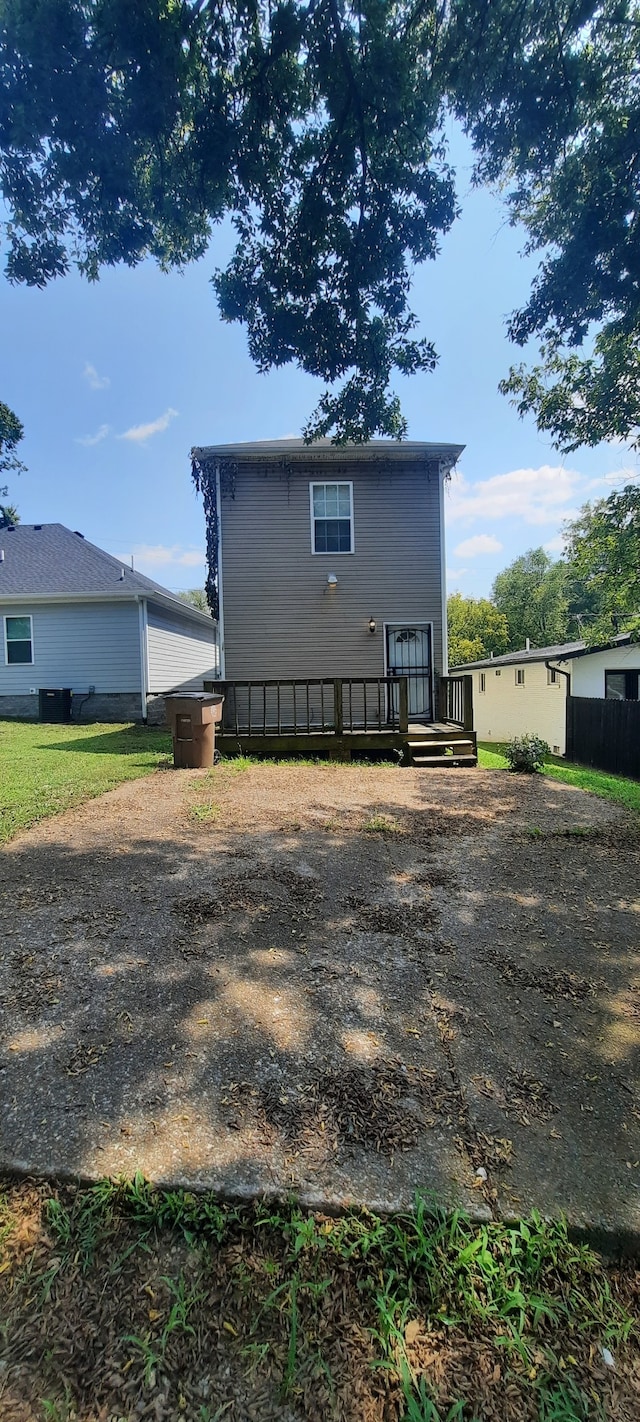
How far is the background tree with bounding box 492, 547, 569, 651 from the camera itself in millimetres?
41344

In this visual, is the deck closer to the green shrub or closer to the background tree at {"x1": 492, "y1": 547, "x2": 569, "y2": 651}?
the green shrub

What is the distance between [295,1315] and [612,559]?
9.71 metres

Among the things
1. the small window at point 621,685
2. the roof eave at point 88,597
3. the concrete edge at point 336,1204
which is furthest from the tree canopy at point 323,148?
the small window at point 621,685

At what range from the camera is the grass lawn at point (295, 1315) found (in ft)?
3.45

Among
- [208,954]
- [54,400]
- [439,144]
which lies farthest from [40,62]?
[54,400]

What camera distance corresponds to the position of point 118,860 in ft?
12.7

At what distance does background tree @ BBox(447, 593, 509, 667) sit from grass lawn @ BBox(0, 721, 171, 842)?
103 feet

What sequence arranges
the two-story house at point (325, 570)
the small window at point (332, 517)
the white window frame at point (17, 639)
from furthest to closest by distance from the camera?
the white window frame at point (17, 639)
the small window at point (332, 517)
the two-story house at point (325, 570)

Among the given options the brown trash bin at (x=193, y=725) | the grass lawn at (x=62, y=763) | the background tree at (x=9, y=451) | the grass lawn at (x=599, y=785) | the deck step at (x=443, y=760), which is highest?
the background tree at (x=9, y=451)

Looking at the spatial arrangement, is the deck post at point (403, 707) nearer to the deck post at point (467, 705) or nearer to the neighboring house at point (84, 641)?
the deck post at point (467, 705)

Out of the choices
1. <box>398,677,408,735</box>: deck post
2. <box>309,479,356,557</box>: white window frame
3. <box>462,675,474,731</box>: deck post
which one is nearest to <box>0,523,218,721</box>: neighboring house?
<box>309,479,356,557</box>: white window frame

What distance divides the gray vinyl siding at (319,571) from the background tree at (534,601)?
3364 cm

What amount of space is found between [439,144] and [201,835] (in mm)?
6205

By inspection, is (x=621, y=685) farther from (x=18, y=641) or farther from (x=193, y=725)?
(x=18, y=641)
